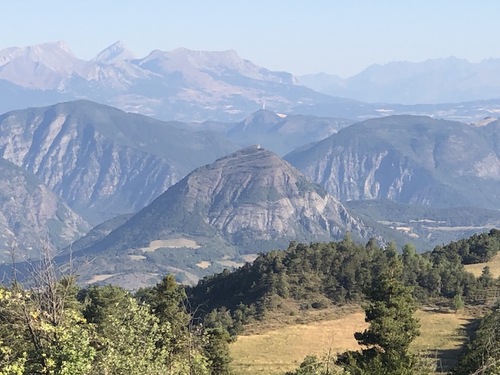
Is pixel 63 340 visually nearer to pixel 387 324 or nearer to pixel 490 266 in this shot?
pixel 387 324

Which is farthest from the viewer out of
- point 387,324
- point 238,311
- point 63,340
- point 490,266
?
point 490,266

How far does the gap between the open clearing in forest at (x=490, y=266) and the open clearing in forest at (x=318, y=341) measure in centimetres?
2786

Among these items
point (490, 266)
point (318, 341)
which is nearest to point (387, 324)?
point (318, 341)

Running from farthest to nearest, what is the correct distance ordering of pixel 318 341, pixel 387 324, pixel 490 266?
1. pixel 490 266
2. pixel 318 341
3. pixel 387 324

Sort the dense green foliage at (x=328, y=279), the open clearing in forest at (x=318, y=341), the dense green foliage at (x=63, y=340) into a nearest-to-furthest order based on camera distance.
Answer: the dense green foliage at (x=63, y=340) < the open clearing in forest at (x=318, y=341) < the dense green foliage at (x=328, y=279)

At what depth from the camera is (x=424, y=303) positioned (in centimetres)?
12562

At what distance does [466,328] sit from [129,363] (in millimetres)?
83930

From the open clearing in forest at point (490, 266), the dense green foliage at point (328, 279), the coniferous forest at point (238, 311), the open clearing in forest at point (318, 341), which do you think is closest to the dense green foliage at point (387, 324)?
the coniferous forest at point (238, 311)

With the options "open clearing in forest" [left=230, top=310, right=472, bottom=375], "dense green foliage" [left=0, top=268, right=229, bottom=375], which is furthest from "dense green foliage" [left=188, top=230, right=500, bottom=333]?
"dense green foliage" [left=0, top=268, right=229, bottom=375]

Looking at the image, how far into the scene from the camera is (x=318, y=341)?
10144cm

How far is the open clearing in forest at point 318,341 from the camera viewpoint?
286ft

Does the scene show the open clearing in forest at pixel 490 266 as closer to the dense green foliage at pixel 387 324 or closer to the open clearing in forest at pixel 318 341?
the open clearing in forest at pixel 318 341

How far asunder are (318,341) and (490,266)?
6137cm

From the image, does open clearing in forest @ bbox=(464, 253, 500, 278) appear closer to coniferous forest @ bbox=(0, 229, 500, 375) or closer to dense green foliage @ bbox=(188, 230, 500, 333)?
coniferous forest @ bbox=(0, 229, 500, 375)
